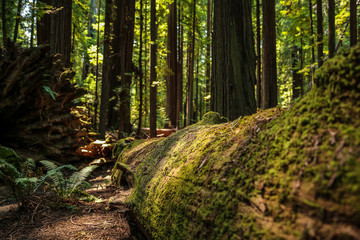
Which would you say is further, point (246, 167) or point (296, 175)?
point (246, 167)

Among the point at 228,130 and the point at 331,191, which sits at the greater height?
the point at 228,130

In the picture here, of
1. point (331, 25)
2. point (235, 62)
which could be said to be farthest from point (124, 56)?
point (331, 25)

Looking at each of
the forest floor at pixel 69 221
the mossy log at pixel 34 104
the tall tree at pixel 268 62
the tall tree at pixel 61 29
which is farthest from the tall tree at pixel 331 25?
the tall tree at pixel 61 29

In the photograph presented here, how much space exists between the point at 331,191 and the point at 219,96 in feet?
14.1

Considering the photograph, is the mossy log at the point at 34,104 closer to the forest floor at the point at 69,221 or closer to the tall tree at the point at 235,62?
the forest floor at the point at 69,221

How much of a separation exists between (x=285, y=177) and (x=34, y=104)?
714 centimetres

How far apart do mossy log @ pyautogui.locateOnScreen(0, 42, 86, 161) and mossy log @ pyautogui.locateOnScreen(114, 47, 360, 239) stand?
19.5ft

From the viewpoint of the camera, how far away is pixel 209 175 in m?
1.61

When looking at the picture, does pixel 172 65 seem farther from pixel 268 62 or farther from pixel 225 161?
pixel 225 161

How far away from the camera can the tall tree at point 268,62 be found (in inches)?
211

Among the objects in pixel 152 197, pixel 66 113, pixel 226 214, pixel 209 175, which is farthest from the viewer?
pixel 66 113

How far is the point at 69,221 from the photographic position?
2982 millimetres

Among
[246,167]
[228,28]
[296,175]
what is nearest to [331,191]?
[296,175]

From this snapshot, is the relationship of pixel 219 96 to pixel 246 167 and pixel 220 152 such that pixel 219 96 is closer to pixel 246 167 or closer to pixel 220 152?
pixel 220 152
